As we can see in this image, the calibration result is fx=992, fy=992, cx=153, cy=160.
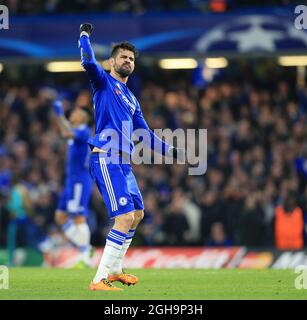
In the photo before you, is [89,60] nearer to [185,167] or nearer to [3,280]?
[3,280]

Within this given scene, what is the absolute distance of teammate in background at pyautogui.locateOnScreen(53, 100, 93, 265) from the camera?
57.3 ft

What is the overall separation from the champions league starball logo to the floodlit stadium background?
3cm

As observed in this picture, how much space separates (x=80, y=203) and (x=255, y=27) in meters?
8.18

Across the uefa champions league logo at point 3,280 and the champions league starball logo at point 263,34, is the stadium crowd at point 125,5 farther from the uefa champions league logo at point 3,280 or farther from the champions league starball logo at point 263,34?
the uefa champions league logo at point 3,280

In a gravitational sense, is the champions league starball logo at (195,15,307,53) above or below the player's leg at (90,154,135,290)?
above

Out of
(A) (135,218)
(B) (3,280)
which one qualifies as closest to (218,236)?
(B) (3,280)

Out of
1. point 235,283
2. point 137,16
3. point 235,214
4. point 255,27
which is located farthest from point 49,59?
point 235,283

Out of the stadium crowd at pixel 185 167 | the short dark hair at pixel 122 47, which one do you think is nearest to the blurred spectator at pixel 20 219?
the stadium crowd at pixel 185 167

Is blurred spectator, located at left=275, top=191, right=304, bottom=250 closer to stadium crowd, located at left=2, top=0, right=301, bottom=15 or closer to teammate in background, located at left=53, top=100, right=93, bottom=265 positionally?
teammate in background, located at left=53, top=100, right=93, bottom=265

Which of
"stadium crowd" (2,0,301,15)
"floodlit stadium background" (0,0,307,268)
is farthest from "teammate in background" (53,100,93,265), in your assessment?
"stadium crowd" (2,0,301,15)

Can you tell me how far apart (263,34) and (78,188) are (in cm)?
801

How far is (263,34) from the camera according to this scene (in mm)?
23812

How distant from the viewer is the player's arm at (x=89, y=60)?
11.2 metres
